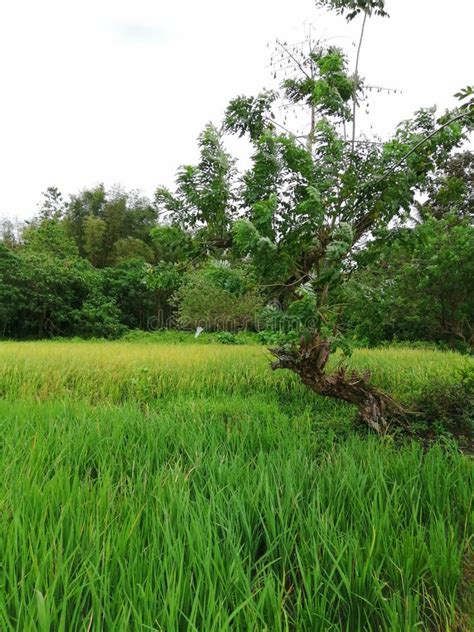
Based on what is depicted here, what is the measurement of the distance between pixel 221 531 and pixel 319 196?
2221 millimetres

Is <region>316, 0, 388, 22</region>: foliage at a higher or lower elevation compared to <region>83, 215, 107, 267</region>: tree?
lower

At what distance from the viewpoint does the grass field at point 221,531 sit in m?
1.08

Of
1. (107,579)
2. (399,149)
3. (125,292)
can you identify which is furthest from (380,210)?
(125,292)

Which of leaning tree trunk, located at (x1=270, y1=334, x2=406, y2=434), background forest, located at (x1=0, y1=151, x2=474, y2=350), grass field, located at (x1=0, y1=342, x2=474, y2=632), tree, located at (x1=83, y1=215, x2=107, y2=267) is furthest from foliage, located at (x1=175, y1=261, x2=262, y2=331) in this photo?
grass field, located at (x1=0, y1=342, x2=474, y2=632)

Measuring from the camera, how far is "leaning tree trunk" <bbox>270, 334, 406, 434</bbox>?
322 centimetres

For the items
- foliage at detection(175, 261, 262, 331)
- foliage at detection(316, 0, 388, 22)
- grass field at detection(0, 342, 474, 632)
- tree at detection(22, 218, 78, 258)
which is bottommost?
grass field at detection(0, 342, 474, 632)

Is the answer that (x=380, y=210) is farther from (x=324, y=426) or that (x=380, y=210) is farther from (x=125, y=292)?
(x=125, y=292)

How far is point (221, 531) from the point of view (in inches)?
59.2

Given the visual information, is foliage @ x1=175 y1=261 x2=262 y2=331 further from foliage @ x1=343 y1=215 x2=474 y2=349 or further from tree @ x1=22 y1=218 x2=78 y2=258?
tree @ x1=22 y1=218 x2=78 y2=258

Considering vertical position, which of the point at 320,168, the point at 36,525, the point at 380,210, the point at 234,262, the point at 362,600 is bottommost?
the point at 362,600

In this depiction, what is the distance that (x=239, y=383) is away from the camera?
4902mm

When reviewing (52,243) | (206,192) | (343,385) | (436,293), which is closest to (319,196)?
(206,192)

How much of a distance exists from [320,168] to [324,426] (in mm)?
2167

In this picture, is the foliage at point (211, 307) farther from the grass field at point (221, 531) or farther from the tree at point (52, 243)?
the grass field at point (221, 531)
